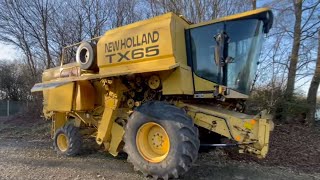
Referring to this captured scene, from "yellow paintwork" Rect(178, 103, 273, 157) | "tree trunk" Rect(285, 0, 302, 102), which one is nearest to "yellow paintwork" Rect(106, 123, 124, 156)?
"yellow paintwork" Rect(178, 103, 273, 157)

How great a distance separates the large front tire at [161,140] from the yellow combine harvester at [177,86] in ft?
0.05

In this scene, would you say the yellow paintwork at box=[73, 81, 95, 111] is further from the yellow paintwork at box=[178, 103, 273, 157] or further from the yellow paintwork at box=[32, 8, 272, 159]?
the yellow paintwork at box=[178, 103, 273, 157]

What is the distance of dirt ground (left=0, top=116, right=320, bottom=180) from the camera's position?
6.00 m

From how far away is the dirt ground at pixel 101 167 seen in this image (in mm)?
6004

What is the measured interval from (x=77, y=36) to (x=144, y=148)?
16.6m

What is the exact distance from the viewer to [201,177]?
590 cm

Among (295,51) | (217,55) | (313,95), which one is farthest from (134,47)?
(313,95)

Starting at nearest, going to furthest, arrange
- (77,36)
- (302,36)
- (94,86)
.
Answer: (94,86), (302,36), (77,36)

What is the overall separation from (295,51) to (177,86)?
27.8 feet

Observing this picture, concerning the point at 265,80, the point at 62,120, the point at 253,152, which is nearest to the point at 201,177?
the point at 253,152

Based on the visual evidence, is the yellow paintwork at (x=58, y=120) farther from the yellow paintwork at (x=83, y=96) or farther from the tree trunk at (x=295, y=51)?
the tree trunk at (x=295, y=51)

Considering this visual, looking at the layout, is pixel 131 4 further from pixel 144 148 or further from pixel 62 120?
pixel 144 148

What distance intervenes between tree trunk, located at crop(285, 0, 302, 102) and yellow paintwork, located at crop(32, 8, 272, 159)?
688 centimetres

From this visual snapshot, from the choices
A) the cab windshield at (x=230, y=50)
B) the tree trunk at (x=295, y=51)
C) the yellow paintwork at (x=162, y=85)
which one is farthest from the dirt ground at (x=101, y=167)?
the tree trunk at (x=295, y=51)
